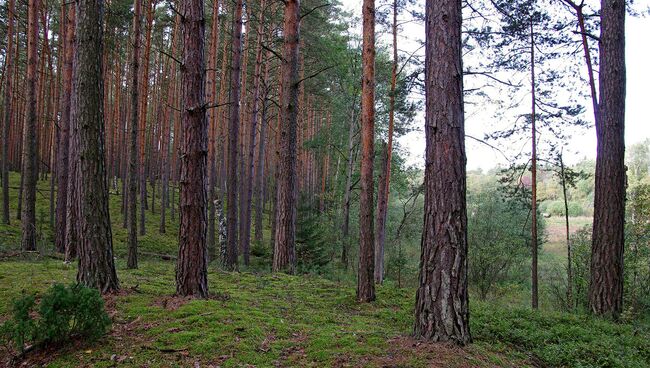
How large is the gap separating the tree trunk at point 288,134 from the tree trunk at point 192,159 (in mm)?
3516

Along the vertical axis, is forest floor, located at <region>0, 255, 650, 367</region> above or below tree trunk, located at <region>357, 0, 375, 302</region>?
below

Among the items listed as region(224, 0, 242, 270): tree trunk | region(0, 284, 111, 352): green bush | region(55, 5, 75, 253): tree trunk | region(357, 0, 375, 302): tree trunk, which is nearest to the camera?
region(0, 284, 111, 352): green bush

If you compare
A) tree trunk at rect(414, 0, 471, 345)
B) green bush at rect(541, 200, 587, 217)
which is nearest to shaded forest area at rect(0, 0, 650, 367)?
tree trunk at rect(414, 0, 471, 345)

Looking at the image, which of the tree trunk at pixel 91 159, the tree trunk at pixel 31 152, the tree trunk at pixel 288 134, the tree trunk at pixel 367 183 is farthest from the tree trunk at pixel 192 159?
the tree trunk at pixel 31 152

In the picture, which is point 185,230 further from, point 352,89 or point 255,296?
point 352,89

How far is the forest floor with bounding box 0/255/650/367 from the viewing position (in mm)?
3543

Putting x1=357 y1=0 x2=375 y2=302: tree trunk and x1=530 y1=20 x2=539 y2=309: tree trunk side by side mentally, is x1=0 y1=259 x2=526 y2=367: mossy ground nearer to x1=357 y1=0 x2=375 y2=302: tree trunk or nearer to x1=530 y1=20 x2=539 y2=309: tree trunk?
x1=357 y1=0 x2=375 y2=302: tree trunk

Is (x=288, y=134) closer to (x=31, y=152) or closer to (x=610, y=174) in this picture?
(x=610, y=174)

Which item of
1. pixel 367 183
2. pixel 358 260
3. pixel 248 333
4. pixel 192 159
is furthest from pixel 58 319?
pixel 358 260

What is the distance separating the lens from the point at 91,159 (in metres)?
5.23

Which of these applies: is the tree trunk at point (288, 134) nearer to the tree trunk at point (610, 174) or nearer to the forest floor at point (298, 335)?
the forest floor at point (298, 335)

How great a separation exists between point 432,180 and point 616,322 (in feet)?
17.5

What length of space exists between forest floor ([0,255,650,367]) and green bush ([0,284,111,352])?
0.14 m

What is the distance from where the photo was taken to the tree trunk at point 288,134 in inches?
342
